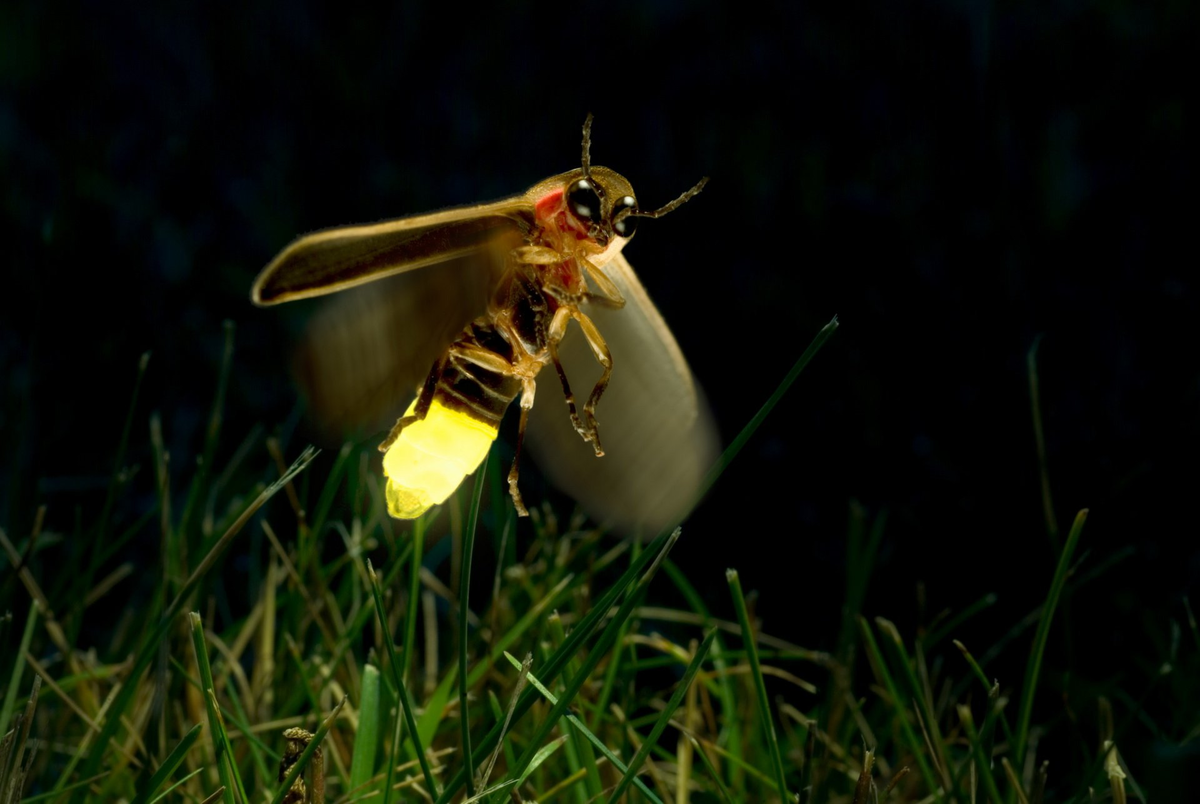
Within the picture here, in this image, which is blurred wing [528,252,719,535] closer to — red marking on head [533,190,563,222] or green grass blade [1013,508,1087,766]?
red marking on head [533,190,563,222]

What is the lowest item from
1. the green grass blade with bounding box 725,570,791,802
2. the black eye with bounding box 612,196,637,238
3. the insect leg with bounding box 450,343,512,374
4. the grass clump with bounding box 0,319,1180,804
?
the grass clump with bounding box 0,319,1180,804

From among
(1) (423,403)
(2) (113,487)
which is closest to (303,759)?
(1) (423,403)

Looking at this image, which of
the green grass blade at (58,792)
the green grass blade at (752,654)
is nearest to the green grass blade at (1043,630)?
the green grass blade at (752,654)

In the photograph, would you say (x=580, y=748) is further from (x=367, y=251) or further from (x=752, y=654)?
(x=367, y=251)

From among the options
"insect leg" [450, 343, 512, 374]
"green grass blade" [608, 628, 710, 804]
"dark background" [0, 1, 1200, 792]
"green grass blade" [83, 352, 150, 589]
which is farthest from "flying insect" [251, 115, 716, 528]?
"dark background" [0, 1, 1200, 792]

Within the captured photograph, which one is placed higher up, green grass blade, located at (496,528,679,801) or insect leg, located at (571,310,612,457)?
insect leg, located at (571,310,612,457)

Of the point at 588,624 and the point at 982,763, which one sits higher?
the point at 588,624

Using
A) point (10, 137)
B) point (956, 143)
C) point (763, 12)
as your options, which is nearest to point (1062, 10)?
point (956, 143)

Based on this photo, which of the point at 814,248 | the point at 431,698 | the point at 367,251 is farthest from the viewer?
the point at 814,248
